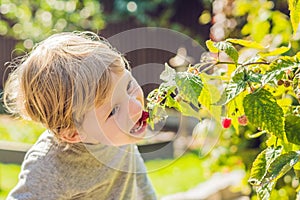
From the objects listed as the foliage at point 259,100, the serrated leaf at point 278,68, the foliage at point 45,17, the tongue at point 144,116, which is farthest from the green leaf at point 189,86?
the foliage at point 45,17

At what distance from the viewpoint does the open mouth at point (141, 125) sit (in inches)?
59.1

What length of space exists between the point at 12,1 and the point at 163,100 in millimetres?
5291

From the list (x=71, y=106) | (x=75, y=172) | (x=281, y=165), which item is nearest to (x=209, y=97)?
(x=281, y=165)

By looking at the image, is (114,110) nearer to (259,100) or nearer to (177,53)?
(259,100)

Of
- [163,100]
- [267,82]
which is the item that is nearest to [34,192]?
[163,100]

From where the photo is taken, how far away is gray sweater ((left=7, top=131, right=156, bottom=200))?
5.58 feet

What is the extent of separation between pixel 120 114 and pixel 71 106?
112 mm

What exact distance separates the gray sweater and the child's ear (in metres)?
0.07

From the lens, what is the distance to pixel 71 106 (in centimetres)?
157

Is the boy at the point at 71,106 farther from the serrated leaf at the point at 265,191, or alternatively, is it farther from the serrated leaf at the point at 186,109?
the serrated leaf at the point at 265,191

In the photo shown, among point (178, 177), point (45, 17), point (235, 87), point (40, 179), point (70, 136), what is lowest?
point (178, 177)

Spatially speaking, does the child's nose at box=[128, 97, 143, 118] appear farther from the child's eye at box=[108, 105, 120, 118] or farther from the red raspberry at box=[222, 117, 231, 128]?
the red raspberry at box=[222, 117, 231, 128]

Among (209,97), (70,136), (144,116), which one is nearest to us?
(209,97)

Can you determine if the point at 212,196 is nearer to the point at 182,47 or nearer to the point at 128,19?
the point at 182,47
